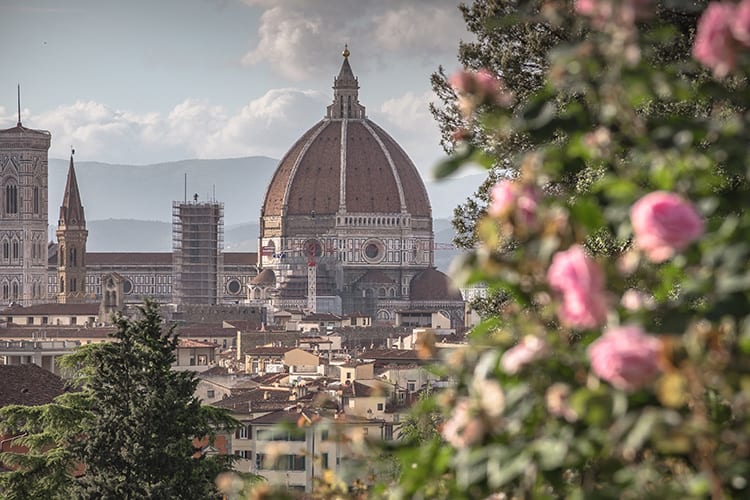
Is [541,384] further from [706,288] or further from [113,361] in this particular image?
[113,361]

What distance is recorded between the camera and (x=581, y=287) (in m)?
2.71

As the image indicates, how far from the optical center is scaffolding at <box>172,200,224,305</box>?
11025 cm

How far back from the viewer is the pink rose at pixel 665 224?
274cm

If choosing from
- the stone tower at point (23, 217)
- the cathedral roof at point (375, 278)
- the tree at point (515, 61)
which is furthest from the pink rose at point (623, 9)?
the stone tower at point (23, 217)

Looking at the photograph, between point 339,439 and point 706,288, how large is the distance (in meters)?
Result: 1.08

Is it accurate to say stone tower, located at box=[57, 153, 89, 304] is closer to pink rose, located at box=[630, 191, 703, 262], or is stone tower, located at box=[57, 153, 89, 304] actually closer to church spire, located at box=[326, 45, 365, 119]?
church spire, located at box=[326, 45, 365, 119]

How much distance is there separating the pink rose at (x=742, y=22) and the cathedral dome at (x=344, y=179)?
122028 millimetres

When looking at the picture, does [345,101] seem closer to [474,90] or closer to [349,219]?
[349,219]

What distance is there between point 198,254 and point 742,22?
109337 mm

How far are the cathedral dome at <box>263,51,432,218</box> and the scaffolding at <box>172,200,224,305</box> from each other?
1444 centimetres

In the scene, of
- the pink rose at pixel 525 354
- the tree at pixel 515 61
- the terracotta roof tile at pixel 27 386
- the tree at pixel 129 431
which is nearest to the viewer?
the pink rose at pixel 525 354

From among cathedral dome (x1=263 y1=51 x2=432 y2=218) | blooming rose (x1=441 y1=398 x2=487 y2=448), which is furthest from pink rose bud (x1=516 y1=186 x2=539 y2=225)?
cathedral dome (x1=263 y1=51 x2=432 y2=218)

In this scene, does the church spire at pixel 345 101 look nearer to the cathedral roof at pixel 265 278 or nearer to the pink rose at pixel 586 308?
the cathedral roof at pixel 265 278

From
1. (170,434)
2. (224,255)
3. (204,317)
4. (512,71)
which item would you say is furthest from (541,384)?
(224,255)
